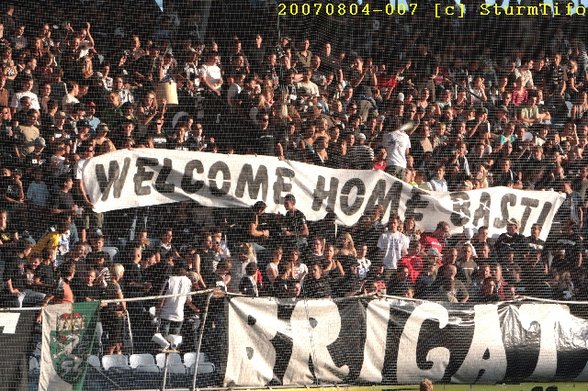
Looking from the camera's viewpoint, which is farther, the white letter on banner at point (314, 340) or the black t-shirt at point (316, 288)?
the black t-shirt at point (316, 288)

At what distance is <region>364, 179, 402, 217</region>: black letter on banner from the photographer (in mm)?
13891

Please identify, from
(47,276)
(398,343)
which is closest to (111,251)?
(47,276)

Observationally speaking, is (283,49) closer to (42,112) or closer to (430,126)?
(430,126)

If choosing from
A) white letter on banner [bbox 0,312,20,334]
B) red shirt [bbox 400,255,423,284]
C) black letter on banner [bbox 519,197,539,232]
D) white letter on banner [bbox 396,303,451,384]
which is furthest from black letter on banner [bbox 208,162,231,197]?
black letter on banner [bbox 519,197,539,232]

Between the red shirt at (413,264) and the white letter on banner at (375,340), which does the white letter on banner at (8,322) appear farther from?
the red shirt at (413,264)

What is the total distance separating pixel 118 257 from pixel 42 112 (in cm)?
207

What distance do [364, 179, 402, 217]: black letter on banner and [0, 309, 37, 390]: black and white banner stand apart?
15.1 feet

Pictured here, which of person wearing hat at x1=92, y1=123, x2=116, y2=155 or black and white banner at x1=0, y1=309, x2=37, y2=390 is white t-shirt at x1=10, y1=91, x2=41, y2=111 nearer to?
person wearing hat at x1=92, y1=123, x2=116, y2=155

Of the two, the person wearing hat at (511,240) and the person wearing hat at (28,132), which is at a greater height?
the person wearing hat at (28,132)

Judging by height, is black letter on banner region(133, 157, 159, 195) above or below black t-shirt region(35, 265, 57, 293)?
above

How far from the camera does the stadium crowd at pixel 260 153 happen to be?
12.5 meters

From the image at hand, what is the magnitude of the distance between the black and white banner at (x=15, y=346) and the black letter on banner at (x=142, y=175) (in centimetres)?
261

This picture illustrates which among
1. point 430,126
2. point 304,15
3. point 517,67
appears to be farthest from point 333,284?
point 517,67

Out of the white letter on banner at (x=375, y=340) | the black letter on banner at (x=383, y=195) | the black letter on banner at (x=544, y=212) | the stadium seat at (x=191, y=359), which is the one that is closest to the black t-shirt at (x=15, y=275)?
the stadium seat at (x=191, y=359)
